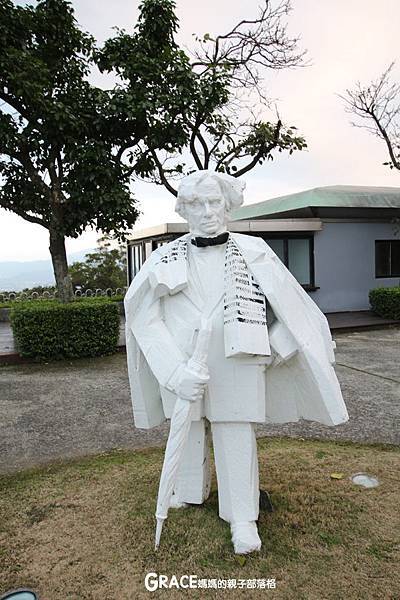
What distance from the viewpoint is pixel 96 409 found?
5.38 meters

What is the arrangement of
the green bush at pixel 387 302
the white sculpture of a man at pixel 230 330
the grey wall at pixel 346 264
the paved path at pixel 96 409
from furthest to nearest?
1. the grey wall at pixel 346 264
2. the green bush at pixel 387 302
3. the paved path at pixel 96 409
4. the white sculpture of a man at pixel 230 330

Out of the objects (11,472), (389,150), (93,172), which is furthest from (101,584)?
(389,150)

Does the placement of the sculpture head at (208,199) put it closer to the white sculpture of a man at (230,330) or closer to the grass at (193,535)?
the white sculpture of a man at (230,330)

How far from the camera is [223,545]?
251 centimetres

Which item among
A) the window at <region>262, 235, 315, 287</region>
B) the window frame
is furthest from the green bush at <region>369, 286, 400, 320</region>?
the window at <region>262, 235, 315, 287</region>

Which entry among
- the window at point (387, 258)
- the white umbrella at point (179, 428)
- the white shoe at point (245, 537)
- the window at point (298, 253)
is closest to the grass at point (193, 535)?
the white shoe at point (245, 537)

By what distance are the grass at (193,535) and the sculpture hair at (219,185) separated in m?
1.75

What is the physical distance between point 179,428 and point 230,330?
52 cm

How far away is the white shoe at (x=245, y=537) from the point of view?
2430mm

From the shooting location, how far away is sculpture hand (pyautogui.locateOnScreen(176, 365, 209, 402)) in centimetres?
225

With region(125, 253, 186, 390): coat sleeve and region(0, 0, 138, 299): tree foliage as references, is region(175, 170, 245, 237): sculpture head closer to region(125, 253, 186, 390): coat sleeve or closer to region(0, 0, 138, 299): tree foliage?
region(125, 253, 186, 390): coat sleeve

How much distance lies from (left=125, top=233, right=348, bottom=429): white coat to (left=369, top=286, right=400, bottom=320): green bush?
959 centimetres

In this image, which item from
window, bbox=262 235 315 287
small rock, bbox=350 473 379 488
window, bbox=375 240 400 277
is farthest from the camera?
window, bbox=375 240 400 277

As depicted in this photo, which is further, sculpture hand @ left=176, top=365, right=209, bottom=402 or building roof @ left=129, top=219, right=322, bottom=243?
building roof @ left=129, top=219, right=322, bottom=243
